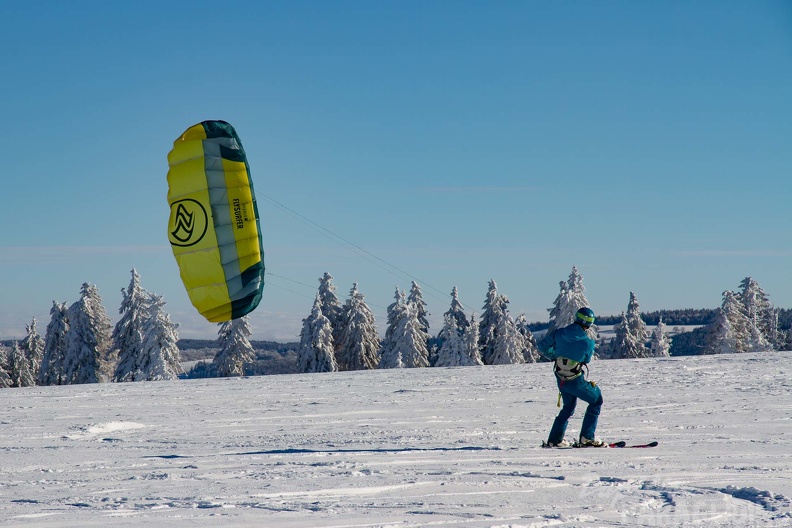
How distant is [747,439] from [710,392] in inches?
194

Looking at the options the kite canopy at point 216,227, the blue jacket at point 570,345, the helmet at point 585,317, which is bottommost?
the blue jacket at point 570,345

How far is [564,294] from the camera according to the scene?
41531 mm

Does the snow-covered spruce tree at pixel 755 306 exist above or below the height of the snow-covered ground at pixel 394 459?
above

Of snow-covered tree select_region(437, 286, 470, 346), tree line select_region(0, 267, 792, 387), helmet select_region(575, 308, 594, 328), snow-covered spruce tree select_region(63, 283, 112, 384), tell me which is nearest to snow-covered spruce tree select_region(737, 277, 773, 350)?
tree line select_region(0, 267, 792, 387)

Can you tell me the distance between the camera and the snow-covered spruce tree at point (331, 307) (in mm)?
42938

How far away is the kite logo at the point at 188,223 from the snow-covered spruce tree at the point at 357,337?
1221 inches

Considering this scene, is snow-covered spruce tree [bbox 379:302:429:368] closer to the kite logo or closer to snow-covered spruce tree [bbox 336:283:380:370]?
snow-covered spruce tree [bbox 336:283:380:370]

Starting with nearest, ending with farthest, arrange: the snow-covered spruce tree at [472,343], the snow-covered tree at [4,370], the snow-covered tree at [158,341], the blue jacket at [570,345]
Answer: the blue jacket at [570,345] < the snow-covered tree at [158,341] < the snow-covered spruce tree at [472,343] < the snow-covered tree at [4,370]

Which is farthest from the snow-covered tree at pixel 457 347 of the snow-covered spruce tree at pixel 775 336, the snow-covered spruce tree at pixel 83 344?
the snow-covered spruce tree at pixel 775 336

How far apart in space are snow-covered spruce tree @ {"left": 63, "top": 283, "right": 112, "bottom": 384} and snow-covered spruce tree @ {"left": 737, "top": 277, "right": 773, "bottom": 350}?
40.7m

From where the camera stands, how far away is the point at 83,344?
38.9m

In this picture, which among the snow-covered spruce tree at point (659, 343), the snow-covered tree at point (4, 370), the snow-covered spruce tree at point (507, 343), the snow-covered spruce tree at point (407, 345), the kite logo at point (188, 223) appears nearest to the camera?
the kite logo at point (188, 223)

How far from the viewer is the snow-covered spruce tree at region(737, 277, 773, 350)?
47.4m

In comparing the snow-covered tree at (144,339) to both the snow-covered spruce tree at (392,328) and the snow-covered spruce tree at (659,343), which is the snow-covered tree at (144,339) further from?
the snow-covered spruce tree at (659,343)
